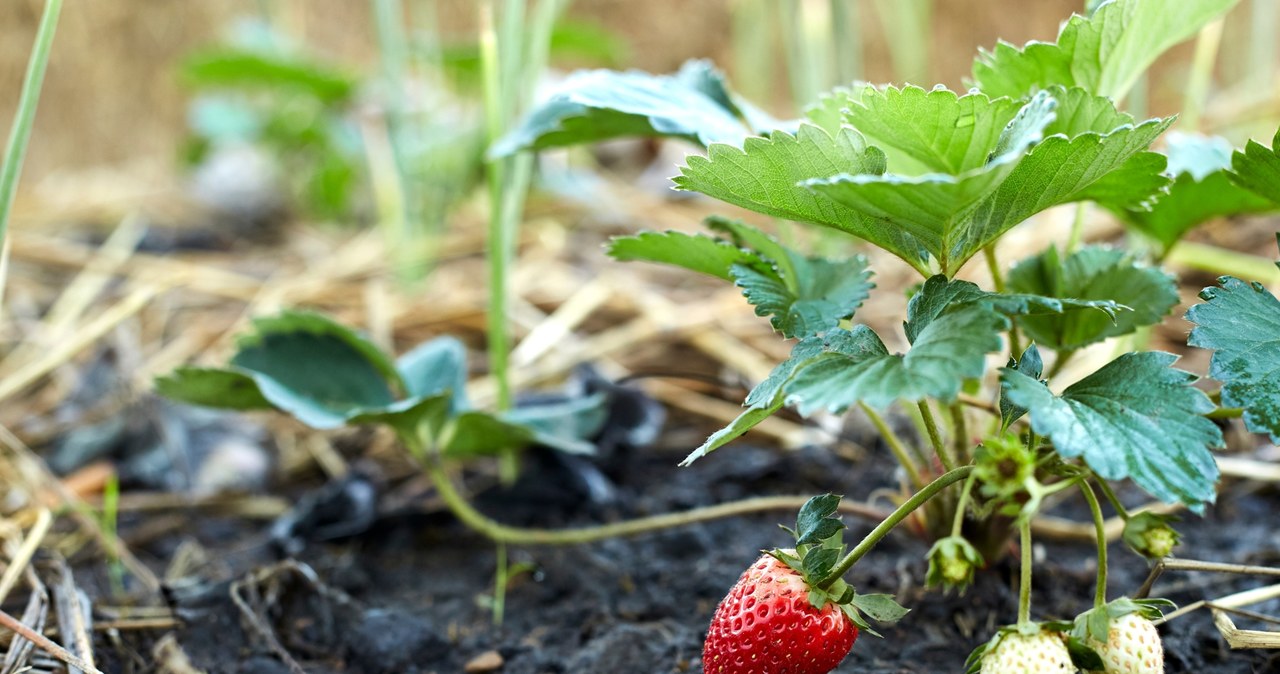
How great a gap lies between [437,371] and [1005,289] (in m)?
0.48

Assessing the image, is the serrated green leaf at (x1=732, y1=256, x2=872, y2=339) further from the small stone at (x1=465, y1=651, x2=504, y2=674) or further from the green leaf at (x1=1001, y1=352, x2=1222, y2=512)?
the small stone at (x1=465, y1=651, x2=504, y2=674)

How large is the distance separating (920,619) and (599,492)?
338 millimetres

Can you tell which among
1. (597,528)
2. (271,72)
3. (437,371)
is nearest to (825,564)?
(597,528)

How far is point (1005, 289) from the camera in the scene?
0.65m

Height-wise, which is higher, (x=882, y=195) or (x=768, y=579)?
(x=882, y=195)

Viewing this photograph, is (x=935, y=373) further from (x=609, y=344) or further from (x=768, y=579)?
(x=609, y=344)

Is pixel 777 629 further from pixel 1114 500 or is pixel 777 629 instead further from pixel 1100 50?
pixel 1100 50

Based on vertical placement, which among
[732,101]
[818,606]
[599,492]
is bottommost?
[599,492]

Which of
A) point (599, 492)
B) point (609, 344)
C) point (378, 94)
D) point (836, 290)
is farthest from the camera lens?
point (378, 94)

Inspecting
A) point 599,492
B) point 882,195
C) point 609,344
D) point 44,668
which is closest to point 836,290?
point 882,195

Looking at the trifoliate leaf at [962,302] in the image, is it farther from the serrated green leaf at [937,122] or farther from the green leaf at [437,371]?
the green leaf at [437,371]

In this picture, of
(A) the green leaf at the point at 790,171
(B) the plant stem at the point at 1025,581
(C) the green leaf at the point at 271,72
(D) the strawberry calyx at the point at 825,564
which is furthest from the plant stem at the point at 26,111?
(C) the green leaf at the point at 271,72

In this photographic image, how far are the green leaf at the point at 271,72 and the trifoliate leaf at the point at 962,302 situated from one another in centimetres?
148

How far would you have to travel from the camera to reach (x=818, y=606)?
504 millimetres
